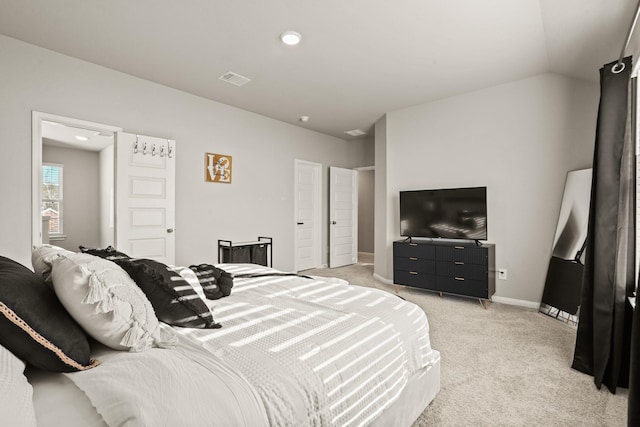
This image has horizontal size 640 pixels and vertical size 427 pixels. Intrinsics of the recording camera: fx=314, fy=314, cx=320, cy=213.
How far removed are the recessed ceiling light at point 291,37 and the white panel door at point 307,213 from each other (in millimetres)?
2911

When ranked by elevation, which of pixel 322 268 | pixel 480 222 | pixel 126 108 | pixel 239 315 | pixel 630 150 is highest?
pixel 126 108

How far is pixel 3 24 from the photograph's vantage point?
9.05ft

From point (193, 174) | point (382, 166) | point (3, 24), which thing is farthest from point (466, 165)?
point (3, 24)

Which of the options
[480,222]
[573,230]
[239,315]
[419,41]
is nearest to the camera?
[239,315]

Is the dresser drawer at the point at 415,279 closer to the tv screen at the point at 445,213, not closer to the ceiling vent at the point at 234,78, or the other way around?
the tv screen at the point at 445,213

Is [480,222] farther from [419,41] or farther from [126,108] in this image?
[126,108]

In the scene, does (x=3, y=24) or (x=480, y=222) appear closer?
(x=3, y=24)

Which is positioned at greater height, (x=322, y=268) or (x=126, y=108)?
(x=126, y=108)

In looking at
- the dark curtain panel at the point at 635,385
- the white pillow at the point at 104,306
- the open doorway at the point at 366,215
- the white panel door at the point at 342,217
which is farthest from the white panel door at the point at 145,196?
the open doorway at the point at 366,215

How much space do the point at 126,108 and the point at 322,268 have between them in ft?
13.7

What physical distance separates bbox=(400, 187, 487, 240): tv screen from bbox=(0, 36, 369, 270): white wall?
2154 millimetres

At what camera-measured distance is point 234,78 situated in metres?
3.80

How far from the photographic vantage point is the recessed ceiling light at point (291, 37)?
283 cm

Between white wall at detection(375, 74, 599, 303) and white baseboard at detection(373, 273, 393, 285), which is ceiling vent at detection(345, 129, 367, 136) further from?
white baseboard at detection(373, 273, 393, 285)
